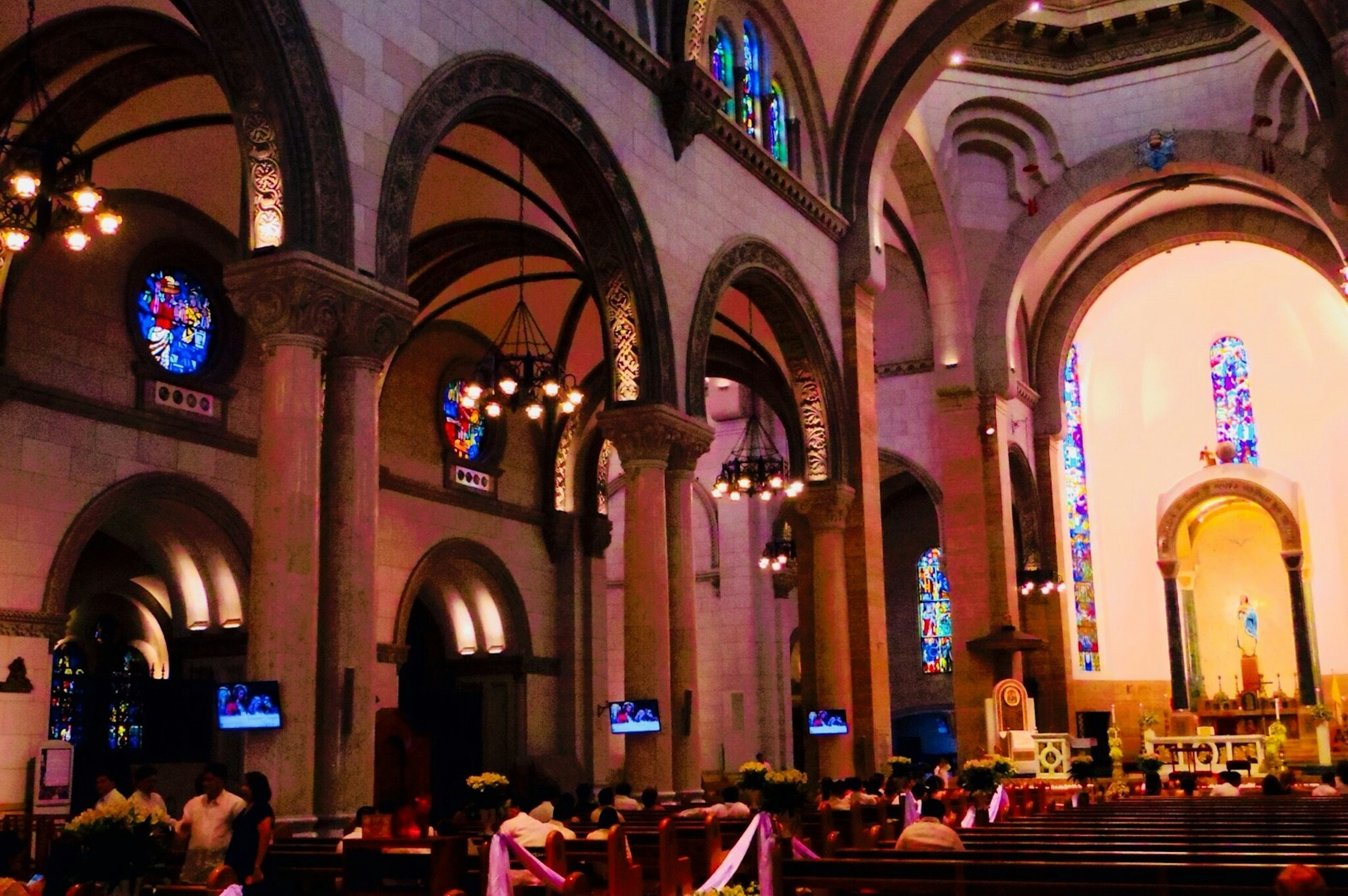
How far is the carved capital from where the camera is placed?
17.1 m

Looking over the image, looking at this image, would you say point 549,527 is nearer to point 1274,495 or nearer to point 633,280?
point 633,280

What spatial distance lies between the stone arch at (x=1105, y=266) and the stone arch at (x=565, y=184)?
18389 mm

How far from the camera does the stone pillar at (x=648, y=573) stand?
15.8m

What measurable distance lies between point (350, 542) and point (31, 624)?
6.42 meters

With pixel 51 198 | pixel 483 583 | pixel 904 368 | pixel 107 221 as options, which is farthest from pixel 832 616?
pixel 51 198

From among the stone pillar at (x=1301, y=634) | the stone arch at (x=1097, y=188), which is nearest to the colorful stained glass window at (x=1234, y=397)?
the stone pillar at (x=1301, y=634)

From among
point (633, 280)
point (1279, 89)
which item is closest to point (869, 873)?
point (633, 280)

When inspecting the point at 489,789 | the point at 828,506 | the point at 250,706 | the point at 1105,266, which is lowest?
the point at 489,789

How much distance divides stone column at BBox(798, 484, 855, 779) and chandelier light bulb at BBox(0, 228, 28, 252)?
43.1 ft

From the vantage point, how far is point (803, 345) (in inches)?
829

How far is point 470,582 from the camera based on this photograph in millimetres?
24281

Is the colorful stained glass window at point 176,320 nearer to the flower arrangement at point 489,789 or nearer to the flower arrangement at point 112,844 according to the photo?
the flower arrangement at point 489,789

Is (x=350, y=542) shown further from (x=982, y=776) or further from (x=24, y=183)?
(x=982, y=776)

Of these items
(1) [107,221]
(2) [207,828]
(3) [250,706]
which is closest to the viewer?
(2) [207,828]
